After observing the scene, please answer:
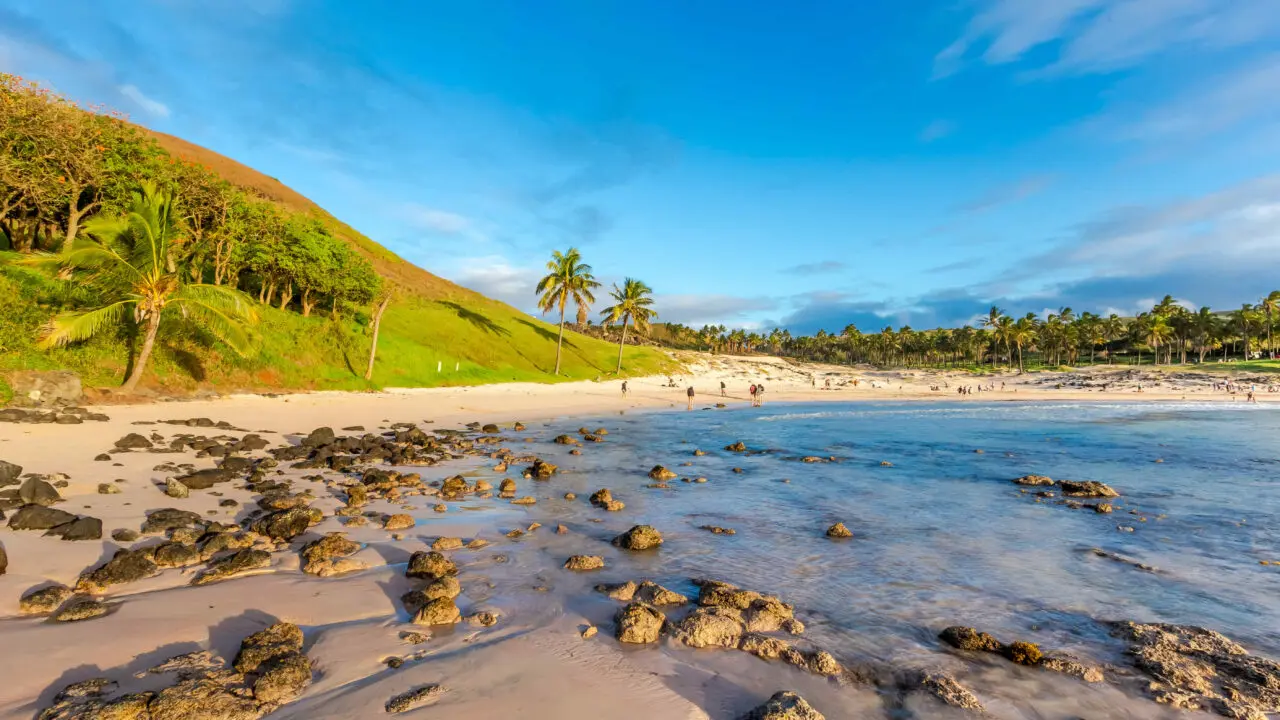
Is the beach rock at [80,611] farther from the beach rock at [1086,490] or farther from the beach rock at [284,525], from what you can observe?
the beach rock at [1086,490]

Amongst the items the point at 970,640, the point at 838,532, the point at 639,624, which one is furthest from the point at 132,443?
the point at 970,640

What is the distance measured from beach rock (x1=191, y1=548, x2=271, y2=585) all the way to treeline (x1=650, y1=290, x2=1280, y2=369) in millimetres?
156349

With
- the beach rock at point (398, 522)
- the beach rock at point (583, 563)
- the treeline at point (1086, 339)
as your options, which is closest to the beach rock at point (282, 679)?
the beach rock at point (583, 563)

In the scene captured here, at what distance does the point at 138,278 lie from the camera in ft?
88.1

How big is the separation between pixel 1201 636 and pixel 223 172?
151804 millimetres

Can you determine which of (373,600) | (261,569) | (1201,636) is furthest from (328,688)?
(1201,636)

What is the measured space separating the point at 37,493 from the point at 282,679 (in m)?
9.81

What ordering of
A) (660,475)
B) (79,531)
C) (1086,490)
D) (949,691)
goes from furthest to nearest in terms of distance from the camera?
(660,475), (1086,490), (79,531), (949,691)

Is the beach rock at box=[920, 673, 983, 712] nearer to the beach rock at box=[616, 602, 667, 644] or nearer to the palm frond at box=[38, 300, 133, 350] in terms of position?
the beach rock at box=[616, 602, 667, 644]

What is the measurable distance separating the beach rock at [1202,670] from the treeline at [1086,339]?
5864 inches

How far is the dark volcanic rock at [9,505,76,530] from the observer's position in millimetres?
8828

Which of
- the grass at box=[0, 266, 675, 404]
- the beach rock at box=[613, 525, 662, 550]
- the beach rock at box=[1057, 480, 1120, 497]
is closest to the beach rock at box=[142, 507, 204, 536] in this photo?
the beach rock at box=[613, 525, 662, 550]

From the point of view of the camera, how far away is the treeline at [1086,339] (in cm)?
12019

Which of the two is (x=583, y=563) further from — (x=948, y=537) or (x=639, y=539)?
(x=948, y=537)
